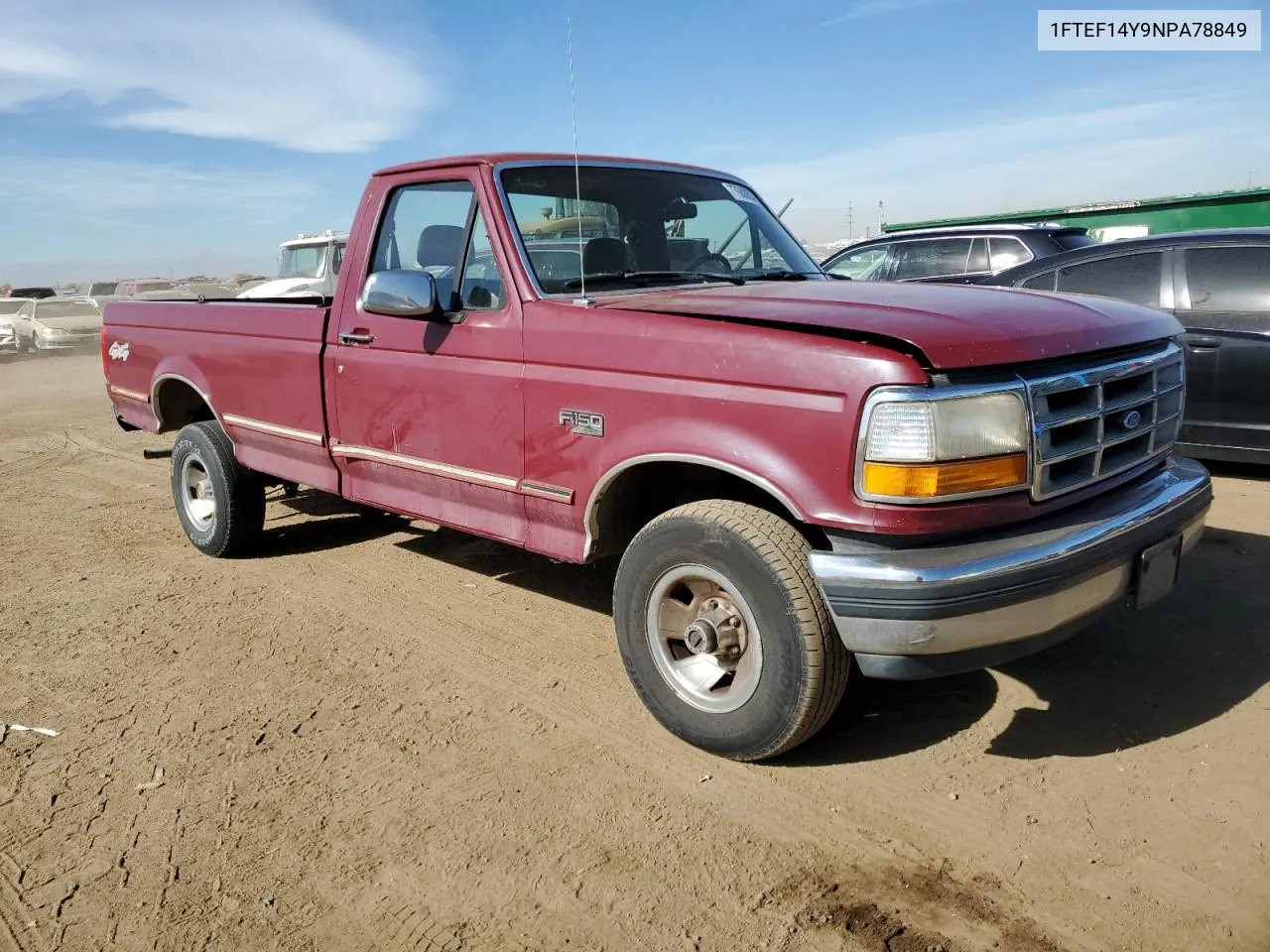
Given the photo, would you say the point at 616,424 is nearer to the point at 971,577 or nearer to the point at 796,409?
the point at 796,409

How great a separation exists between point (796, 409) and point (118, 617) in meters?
3.60

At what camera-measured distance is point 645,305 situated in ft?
10.6

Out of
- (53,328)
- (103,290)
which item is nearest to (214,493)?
(53,328)

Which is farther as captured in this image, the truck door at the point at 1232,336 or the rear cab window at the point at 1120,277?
the rear cab window at the point at 1120,277

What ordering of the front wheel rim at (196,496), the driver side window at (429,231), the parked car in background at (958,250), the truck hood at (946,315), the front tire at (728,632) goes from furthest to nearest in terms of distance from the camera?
the parked car in background at (958,250), the front wheel rim at (196,496), the driver side window at (429,231), the front tire at (728,632), the truck hood at (946,315)

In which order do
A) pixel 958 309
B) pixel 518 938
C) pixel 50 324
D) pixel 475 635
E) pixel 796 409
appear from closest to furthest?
pixel 518 938 → pixel 796 409 → pixel 958 309 → pixel 475 635 → pixel 50 324

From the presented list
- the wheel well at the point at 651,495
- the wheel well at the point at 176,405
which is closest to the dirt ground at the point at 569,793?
the wheel well at the point at 651,495

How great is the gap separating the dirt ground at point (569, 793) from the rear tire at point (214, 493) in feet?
2.29

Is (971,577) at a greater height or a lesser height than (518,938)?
greater

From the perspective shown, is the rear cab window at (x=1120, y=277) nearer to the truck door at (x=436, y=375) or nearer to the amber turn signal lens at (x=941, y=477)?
the amber turn signal lens at (x=941, y=477)

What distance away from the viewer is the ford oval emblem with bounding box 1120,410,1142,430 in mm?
3001

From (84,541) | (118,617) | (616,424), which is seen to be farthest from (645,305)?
(84,541)

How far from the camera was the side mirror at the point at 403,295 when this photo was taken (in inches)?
141

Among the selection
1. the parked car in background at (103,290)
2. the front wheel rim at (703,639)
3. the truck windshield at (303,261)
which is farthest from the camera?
the parked car in background at (103,290)
